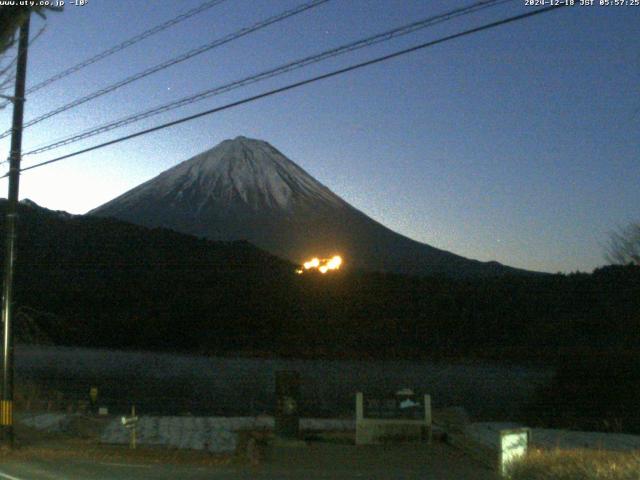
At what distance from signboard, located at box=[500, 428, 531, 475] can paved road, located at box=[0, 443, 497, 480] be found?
4.36ft

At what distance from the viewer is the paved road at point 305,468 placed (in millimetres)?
13562

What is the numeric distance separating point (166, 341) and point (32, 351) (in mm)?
13750

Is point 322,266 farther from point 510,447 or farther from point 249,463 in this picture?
point 510,447

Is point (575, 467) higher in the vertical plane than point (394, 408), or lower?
lower

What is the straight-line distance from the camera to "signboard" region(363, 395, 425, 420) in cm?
1852

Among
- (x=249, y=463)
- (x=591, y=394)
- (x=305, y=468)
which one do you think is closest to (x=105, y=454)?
(x=249, y=463)

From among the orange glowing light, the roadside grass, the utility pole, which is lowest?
the roadside grass

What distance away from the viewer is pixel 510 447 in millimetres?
12109

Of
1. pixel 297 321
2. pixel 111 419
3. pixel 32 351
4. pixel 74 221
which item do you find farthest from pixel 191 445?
pixel 74 221

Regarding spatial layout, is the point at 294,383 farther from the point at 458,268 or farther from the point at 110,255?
the point at 458,268

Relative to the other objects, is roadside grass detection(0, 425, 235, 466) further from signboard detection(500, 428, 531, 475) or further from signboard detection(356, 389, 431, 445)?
signboard detection(500, 428, 531, 475)

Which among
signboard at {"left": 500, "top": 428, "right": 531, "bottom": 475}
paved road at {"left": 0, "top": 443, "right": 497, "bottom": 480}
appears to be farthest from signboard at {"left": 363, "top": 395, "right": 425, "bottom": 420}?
signboard at {"left": 500, "top": 428, "right": 531, "bottom": 475}

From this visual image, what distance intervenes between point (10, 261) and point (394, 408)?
26.2 feet

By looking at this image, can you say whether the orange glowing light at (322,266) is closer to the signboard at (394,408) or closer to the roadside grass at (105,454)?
the signboard at (394,408)
